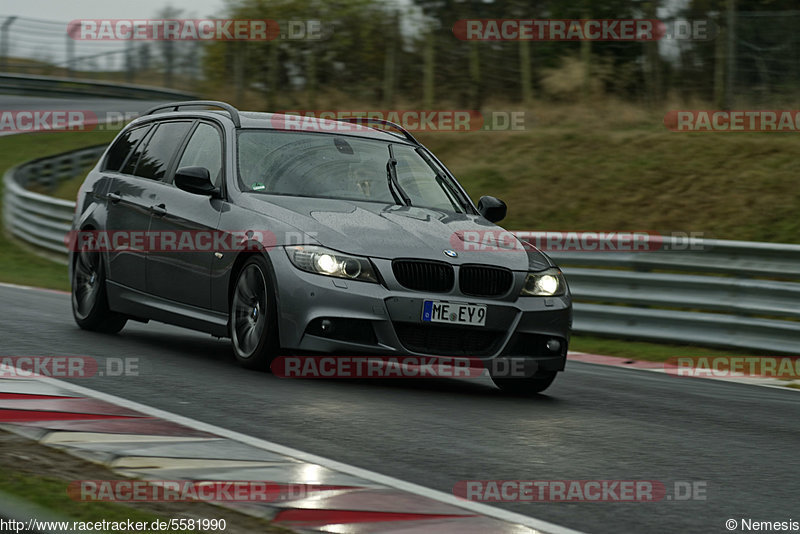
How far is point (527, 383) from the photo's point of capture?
325 inches

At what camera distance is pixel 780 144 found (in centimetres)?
1842

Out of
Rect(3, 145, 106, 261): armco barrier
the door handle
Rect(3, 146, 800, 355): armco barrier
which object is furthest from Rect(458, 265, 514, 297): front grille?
Rect(3, 145, 106, 261): armco barrier

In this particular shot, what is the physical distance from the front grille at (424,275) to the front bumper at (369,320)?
48 millimetres

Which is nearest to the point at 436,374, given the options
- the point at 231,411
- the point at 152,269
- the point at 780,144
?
the point at 152,269

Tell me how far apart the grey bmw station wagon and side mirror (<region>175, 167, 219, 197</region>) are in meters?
0.01

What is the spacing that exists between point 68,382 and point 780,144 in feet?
44.8

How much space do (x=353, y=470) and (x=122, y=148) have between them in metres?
5.97

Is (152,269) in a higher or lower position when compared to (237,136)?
lower

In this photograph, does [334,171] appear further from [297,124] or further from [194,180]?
[194,180]

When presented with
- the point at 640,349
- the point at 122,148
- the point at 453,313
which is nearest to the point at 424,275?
the point at 453,313

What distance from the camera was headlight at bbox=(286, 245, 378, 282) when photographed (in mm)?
7504

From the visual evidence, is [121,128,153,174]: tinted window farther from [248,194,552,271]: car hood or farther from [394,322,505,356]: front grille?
[394,322,505,356]: front grille

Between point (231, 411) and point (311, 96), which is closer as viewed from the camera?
point (231, 411)

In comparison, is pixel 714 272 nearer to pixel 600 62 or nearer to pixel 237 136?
pixel 237 136
